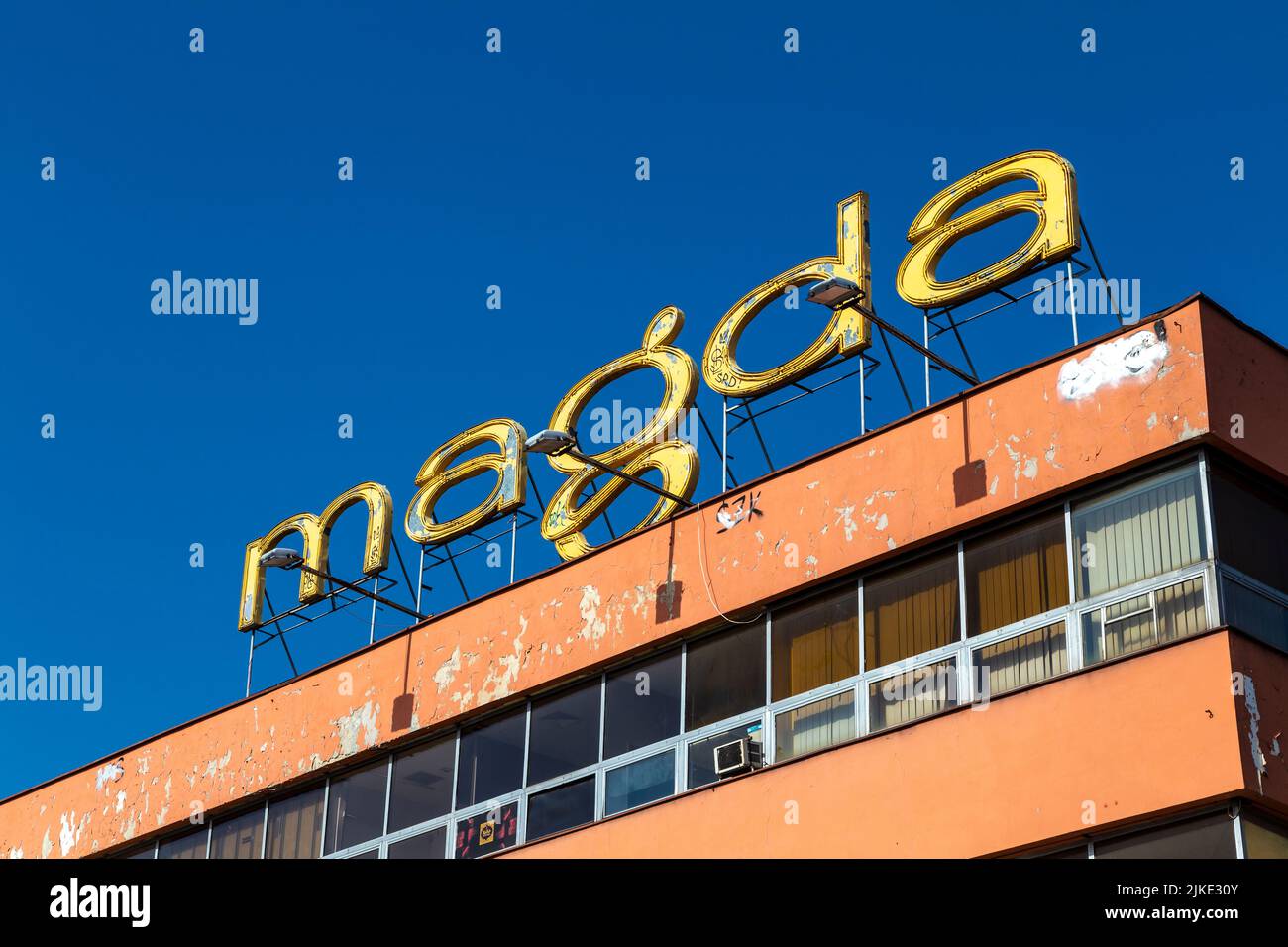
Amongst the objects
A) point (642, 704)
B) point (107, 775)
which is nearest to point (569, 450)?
point (642, 704)

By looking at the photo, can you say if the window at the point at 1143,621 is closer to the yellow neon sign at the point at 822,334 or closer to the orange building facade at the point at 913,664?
the orange building facade at the point at 913,664

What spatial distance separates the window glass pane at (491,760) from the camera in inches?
803

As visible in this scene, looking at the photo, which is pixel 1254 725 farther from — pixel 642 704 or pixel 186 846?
pixel 186 846

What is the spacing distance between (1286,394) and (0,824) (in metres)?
18.8

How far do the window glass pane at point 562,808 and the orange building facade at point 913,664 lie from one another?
3cm

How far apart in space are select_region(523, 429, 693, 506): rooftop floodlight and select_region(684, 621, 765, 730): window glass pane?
5.82ft

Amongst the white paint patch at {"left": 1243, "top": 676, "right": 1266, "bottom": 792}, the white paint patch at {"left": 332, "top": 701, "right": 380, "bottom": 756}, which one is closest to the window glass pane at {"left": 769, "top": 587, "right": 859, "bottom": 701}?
the white paint patch at {"left": 1243, "top": 676, "right": 1266, "bottom": 792}

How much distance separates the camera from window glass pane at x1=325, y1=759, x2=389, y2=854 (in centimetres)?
2159

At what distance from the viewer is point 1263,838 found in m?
14.4

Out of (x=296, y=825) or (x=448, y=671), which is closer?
(x=448, y=671)

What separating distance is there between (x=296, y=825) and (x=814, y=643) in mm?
7703

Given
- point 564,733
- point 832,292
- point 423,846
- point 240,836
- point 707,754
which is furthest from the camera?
point 240,836
